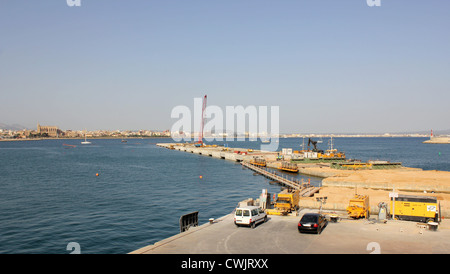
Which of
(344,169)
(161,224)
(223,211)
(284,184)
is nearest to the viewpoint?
(161,224)

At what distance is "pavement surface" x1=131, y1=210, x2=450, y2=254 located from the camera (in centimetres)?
1808

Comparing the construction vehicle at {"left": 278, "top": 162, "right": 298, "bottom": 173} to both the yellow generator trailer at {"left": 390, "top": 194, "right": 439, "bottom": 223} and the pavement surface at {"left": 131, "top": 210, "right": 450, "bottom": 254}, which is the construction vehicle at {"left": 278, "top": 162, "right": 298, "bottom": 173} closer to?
the yellow generator trailer at {"left": 390, "top": 194, "right": 439, "bottom": 223}

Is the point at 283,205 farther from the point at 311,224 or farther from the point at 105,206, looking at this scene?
the point at 105,206

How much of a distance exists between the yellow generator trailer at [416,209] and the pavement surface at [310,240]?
1029 millimetres

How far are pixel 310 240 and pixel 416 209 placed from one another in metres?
10.6

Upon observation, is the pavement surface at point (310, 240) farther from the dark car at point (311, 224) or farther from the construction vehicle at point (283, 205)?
the construction vehicle at point (283, 205)

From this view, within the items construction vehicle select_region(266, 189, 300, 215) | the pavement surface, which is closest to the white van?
the pavement surface

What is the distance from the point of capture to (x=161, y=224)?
36.3 metres

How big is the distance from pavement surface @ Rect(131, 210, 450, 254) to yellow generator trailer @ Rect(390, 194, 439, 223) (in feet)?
3.38

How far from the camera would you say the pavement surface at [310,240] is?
18078mm

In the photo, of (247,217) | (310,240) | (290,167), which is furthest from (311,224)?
(290,167)
